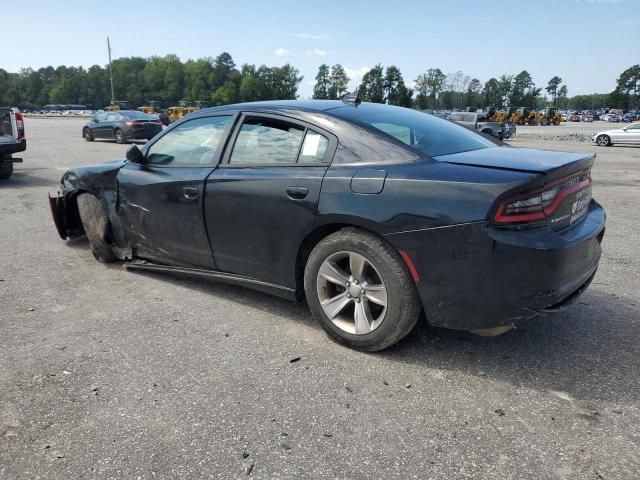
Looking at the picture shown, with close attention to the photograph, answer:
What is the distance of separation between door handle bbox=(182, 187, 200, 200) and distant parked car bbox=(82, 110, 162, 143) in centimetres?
1728

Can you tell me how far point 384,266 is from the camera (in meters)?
2.85

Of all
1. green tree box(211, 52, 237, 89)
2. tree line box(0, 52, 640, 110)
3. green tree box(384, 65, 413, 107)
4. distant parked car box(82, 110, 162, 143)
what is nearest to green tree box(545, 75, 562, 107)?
tree line box(0, 52, 640, 110)

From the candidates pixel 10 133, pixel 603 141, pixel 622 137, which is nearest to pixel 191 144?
pixel 10 133

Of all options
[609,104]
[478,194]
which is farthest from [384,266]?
[609,104]

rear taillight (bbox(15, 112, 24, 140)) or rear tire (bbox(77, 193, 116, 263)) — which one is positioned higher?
rear taillight (bbox(15, 112, 24, 140))

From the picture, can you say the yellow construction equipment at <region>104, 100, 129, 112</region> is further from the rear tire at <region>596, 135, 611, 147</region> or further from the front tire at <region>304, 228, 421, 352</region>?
the front tire at <region>304, 228, 421, 352</region>

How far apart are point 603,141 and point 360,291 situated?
26.0 meters

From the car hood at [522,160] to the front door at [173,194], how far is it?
1.79 meters

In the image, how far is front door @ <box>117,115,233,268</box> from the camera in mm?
3762

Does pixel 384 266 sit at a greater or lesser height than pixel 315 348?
→ greater

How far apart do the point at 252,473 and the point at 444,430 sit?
917 mm

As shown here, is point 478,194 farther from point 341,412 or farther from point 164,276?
point 164,276

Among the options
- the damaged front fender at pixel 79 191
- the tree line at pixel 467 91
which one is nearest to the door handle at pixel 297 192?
the damaged front fender at pixel 79 191

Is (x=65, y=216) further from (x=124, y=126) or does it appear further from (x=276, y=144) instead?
(x=124, y=126)
